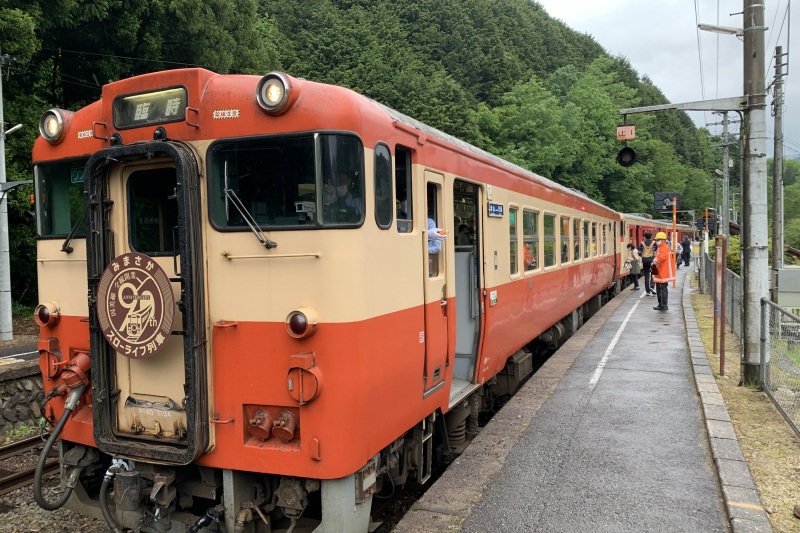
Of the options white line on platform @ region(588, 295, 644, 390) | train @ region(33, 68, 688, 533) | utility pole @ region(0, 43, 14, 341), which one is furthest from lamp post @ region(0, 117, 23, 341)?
white line on platform @ region(588, 295, 644, 390)

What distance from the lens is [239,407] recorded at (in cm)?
372

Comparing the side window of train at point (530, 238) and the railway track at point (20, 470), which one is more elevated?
the side window of train at point (530, 238)

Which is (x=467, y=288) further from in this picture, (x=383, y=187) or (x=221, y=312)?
(x=221, y=312)

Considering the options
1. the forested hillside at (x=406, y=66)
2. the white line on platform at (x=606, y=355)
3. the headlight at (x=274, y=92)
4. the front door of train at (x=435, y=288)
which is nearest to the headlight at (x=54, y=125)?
the headlight at (x=274, y=92)

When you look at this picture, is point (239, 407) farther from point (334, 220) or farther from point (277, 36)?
point (277, 36)

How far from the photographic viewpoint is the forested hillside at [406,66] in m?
16.5

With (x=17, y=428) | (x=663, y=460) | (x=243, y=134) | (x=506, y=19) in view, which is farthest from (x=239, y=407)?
(x=506, y=19)

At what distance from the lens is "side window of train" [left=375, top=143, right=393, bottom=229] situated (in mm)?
3857

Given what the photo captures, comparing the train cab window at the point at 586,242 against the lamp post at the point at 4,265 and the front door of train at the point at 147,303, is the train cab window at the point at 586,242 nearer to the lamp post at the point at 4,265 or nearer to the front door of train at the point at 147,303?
the front door of train at the point at 147,303

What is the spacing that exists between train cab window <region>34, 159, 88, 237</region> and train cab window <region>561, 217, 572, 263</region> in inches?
311

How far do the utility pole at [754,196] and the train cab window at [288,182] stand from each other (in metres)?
5.99

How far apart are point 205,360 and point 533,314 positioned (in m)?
5.50

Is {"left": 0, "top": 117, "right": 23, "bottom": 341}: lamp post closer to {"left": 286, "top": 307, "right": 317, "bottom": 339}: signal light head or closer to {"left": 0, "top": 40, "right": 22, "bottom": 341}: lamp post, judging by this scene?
{"left": 0, "top": 40, "right": 22, "bottom": 341}: lamp post

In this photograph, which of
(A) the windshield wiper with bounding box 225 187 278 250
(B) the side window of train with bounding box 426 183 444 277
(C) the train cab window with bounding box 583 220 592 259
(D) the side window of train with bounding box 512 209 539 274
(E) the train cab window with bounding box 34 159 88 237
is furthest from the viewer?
(C) the train cab window with bounding box 583 220 592 259
